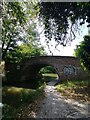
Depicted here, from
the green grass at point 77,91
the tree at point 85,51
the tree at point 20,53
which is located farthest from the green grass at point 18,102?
the tree at point 20,53

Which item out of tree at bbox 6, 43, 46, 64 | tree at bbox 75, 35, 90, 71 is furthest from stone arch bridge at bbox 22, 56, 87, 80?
tree at bbox 75, 35, 90, 71

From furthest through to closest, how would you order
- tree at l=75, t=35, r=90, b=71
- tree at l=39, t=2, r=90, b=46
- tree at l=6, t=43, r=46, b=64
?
tree at l=6, t=43, r=46, b=64, tree at l=75, t=35, r=90, b=71, tree at l=39, t=2, r=90, b=46

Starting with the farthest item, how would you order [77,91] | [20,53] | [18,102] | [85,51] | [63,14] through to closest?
[20,53]
[85,51]
[77,91]
[18,102]
[63,14]

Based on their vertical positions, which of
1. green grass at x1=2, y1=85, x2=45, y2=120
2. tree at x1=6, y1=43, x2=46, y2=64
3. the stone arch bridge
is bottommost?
green grass at x1=2, y1=85, x2=45, y2=120

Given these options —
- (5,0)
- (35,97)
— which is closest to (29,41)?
(35,97)

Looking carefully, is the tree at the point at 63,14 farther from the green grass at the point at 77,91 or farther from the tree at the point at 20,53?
the tree at the point at 20,53

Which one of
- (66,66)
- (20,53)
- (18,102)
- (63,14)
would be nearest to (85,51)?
(18,102)

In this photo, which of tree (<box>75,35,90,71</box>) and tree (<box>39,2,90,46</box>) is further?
tree (<box>75,35,90,71</box>)

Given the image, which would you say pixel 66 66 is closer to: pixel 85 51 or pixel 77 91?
pixel 85 51

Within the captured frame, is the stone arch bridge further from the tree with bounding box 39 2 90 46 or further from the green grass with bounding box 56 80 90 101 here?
the tree with bounding box 39 2 90 46

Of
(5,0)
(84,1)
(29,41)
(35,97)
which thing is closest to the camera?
(84,1)

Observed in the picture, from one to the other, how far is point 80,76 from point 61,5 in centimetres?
2445

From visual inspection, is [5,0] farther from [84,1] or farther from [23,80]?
[23,80]

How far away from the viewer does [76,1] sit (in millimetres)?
9492
